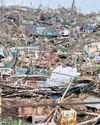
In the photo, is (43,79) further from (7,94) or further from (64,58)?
(64,58)

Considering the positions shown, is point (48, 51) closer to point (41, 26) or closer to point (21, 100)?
point (41, 26)

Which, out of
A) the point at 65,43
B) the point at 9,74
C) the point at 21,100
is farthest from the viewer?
the point at 65,43

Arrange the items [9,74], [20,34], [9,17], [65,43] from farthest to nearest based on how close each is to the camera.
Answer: [9,17] → [20,34] → [65,43] → [9,74]

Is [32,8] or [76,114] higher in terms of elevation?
[32,8]

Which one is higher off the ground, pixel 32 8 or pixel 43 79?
pixel 32 8

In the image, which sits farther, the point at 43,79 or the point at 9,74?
the point at 9,74

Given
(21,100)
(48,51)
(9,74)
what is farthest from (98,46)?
(21,100)

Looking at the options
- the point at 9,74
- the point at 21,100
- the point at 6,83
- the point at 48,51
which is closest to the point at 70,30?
the point at 48,51

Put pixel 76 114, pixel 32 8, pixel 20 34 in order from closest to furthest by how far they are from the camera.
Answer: pixel 76 114
pixel 20 34
pixel 32 8

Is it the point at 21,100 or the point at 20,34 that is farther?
the point at 20,34
